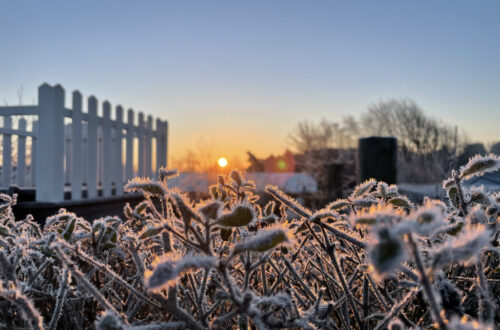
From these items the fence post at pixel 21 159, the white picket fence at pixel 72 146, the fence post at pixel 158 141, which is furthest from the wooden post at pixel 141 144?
the fence post at pixel 21 159

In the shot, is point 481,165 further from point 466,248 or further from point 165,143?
point 165,143

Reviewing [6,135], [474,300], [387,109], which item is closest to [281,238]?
[474,300]

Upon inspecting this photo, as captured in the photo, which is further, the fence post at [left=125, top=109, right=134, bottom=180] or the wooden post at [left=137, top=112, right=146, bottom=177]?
the wooden post at [left=137, top=112, right=146, bottom=177]

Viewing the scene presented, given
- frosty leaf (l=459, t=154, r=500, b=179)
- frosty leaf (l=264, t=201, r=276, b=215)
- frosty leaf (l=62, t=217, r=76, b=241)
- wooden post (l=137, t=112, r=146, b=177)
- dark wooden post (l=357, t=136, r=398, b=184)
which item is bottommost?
frosty leaf (l=62, t=217, r=76, b=241)

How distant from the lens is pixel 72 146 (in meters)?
7.82

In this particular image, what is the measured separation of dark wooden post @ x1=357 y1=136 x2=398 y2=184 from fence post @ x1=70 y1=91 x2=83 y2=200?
491 cm

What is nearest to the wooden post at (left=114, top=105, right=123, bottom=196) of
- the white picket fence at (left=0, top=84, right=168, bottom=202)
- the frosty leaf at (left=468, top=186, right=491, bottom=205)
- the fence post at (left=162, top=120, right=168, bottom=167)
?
the white picket fence at (left=0, top=84, right=168, bottom=202)

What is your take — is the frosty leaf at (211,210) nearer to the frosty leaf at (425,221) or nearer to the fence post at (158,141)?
the frosty leaf at (425,221)

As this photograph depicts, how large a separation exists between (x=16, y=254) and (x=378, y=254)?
0.78m

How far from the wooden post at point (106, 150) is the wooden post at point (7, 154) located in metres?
1.73

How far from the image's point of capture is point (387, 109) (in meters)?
21.0

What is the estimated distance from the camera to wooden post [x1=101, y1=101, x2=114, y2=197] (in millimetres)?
8742

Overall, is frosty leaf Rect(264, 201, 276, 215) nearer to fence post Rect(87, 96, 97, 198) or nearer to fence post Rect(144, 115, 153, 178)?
fence post Rect(87, 96, 97, 198)

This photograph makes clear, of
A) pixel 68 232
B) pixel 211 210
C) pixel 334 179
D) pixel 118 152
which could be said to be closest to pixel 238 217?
pixel 211 210
